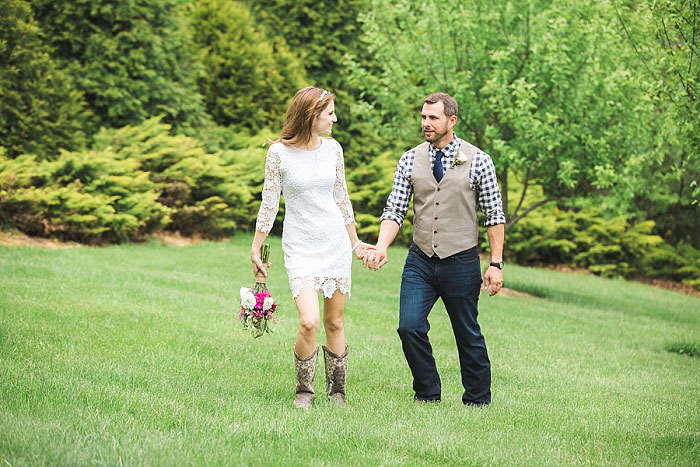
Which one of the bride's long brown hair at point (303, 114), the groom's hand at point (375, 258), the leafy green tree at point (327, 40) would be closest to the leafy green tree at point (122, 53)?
the leafy green tree at point (327, 40)

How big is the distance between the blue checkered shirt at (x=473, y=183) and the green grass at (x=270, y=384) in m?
1.40

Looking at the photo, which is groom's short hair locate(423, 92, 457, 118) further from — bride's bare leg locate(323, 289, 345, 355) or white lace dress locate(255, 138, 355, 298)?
bride's bare leg locate(323, 289, 345, 355)

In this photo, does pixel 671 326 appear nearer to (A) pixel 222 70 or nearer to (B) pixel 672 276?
(B) pixel 672 276

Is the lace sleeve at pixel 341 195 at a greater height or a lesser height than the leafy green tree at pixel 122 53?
lesser

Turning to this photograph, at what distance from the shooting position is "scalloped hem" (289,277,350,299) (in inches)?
202

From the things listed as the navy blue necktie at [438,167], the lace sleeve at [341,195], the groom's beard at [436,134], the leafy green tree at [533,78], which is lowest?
the lace sleeve at [341,195]

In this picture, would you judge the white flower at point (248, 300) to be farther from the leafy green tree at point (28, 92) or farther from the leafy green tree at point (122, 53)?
the leafy green tree at point (122, 53)

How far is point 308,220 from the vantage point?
5.23 metres

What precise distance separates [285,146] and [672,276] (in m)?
17.7

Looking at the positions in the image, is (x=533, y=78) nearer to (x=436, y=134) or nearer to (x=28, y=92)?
(x=436, y=134)

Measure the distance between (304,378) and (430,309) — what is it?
990 millimetres

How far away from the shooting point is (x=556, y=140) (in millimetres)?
11977

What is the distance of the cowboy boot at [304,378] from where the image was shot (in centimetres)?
530

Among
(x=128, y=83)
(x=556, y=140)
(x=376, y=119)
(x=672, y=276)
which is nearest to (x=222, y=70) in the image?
(x=128, y=83)
